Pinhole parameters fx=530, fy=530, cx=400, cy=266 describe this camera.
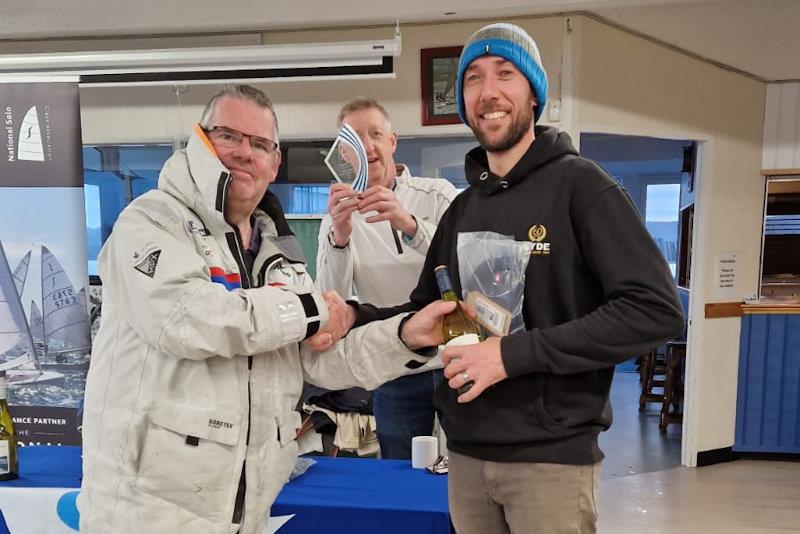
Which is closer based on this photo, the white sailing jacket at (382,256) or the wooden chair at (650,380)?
the white sailing jacket at (382,256)

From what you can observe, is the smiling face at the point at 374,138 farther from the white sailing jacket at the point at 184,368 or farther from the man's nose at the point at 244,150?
A: the white sailing jacket at the point at 184,368

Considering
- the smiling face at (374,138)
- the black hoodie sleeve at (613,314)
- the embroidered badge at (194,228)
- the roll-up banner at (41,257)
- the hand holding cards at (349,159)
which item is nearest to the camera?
the black hoodie sleeve at (613,314)

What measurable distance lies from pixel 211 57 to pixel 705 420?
4.36 metres

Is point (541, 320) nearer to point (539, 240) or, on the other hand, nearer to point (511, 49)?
point (539, 240)

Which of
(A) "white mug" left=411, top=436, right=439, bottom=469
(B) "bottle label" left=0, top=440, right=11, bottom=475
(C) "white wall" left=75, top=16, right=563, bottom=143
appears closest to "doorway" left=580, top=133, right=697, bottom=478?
(C) "white wall" left=75, top=16, right=563, bottom=143

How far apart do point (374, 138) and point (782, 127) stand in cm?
383

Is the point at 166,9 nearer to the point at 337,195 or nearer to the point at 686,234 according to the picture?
the point at 337,195

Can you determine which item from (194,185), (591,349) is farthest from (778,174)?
(194,185)

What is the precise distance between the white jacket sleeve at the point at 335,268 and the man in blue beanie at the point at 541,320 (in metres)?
0.81

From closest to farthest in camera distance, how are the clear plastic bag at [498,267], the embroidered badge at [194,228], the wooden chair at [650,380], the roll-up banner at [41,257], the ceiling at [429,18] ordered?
the clear plastic bag at [498,267]
the embroidered badge at [194,228]
the roll-up banner at [41,257]
the ceiling at [429,18]
the wooden chair at [650,380]

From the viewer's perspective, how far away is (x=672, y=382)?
486 centimetres

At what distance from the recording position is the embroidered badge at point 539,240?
3.75ft

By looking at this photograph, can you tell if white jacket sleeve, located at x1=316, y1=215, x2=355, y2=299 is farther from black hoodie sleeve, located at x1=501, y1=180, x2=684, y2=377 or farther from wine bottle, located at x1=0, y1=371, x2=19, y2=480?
wine bottle, located at x1=0, y1=371, x2=19, y2=480

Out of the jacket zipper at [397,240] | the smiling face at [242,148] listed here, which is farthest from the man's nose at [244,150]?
the jacket zipper at [397,240]
